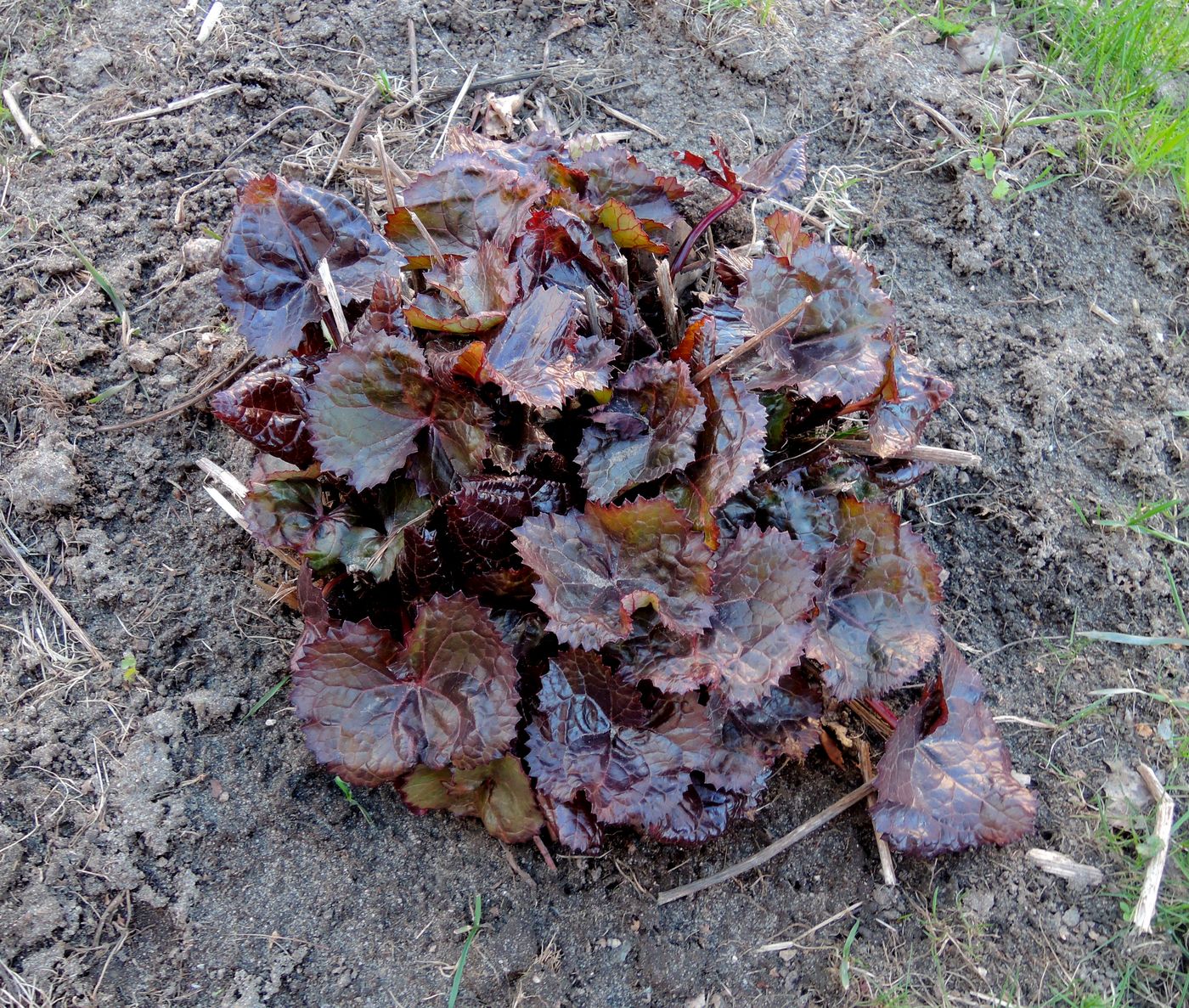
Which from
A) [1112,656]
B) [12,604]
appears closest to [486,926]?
[12,604]

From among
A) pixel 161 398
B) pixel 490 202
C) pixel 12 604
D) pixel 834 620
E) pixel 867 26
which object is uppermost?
pixel 867 26

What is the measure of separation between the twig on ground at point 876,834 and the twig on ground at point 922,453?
742mm

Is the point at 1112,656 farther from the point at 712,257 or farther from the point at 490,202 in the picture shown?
the point at 490,202

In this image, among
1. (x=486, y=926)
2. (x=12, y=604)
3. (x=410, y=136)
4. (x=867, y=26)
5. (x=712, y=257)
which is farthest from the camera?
(x=867, y=26)

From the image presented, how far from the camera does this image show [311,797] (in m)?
2.06

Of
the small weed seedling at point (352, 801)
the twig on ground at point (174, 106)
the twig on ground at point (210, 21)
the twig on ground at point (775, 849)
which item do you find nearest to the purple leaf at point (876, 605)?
the twig on ground at point (775, 849)

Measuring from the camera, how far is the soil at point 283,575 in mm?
1943

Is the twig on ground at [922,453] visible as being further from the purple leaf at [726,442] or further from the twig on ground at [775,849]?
the twig on ground at [775,849]

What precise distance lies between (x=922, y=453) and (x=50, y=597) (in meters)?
2.25

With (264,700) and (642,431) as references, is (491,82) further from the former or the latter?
(264,700)

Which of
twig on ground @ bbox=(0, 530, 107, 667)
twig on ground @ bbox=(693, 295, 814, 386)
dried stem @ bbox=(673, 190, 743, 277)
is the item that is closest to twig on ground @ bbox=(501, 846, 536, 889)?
twig on ground @ bbox=(0, 530, 107, 667)

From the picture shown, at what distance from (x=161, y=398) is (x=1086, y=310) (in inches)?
113

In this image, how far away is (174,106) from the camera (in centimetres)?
277

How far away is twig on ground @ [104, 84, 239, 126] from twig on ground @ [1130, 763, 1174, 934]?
11.0 feet
